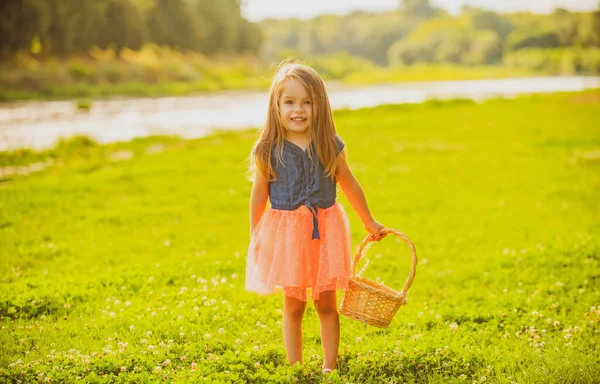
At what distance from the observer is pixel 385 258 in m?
10.1

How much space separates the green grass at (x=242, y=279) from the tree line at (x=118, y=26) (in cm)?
5194

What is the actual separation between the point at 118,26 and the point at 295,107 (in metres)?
85.6

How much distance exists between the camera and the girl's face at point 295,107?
5219mm

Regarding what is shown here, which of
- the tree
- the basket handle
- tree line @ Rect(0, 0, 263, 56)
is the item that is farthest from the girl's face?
the tree

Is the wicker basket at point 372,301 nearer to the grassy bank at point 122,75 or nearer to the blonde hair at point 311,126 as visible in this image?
the blonde hair at point 311,126

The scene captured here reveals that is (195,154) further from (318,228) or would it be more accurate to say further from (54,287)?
(318,228)

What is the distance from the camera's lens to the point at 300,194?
5293 millimetres

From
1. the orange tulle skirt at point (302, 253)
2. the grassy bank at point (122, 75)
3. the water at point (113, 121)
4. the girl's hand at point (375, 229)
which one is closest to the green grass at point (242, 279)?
the orange tulle skirt at point (302, 253)

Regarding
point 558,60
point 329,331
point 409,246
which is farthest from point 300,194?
point 558,60

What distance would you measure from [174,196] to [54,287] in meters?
7.49

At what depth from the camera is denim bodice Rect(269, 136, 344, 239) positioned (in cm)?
529

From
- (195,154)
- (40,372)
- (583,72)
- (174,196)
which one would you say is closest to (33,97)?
(195,154)

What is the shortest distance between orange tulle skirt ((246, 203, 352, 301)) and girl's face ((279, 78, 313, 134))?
75cm

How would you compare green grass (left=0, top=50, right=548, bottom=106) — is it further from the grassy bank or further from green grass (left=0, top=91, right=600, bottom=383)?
green grass (left=0, top=91, right=600, bottom=383)
